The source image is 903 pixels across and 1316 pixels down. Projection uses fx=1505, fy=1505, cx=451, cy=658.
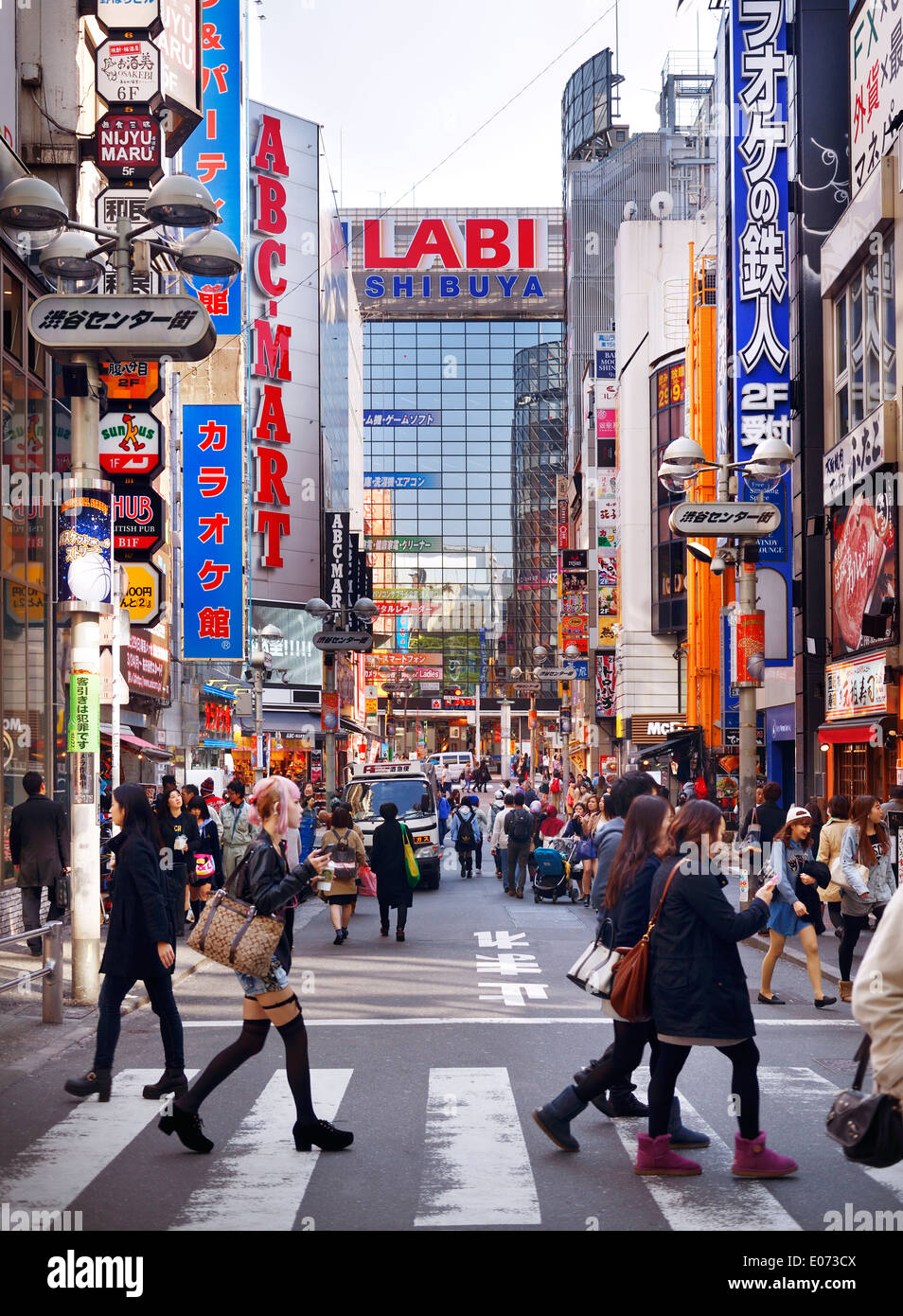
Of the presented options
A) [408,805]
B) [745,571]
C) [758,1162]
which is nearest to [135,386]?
[745,571]

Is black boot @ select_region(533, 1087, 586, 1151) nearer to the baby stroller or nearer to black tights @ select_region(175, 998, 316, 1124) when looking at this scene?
black tights @ select_region(175, 998, 316, 1124)

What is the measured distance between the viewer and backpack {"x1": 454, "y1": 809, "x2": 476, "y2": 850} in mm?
32594

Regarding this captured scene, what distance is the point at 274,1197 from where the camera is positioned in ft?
22.4

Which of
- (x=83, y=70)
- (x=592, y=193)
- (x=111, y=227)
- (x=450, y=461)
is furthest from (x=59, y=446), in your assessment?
(x=450, y=461)

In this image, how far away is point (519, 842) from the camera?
86.8 ft

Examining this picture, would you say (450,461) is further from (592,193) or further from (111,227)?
(111,227)

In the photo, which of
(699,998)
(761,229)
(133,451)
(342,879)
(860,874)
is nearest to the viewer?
(699,998)

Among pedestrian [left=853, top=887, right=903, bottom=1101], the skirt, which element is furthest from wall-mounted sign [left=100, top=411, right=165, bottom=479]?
pedestrian [left=853, top=887, right=903, bottom=1101]

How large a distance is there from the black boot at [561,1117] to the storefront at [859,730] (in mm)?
13162

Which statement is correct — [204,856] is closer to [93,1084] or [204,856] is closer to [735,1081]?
[93,1084]

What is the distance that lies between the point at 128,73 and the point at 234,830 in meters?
11.2

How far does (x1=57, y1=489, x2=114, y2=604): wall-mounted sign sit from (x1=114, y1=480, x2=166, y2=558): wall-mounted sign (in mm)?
9366

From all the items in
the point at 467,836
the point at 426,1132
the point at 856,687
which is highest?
the point at 856,687

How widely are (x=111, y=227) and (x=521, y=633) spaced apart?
115 meters
